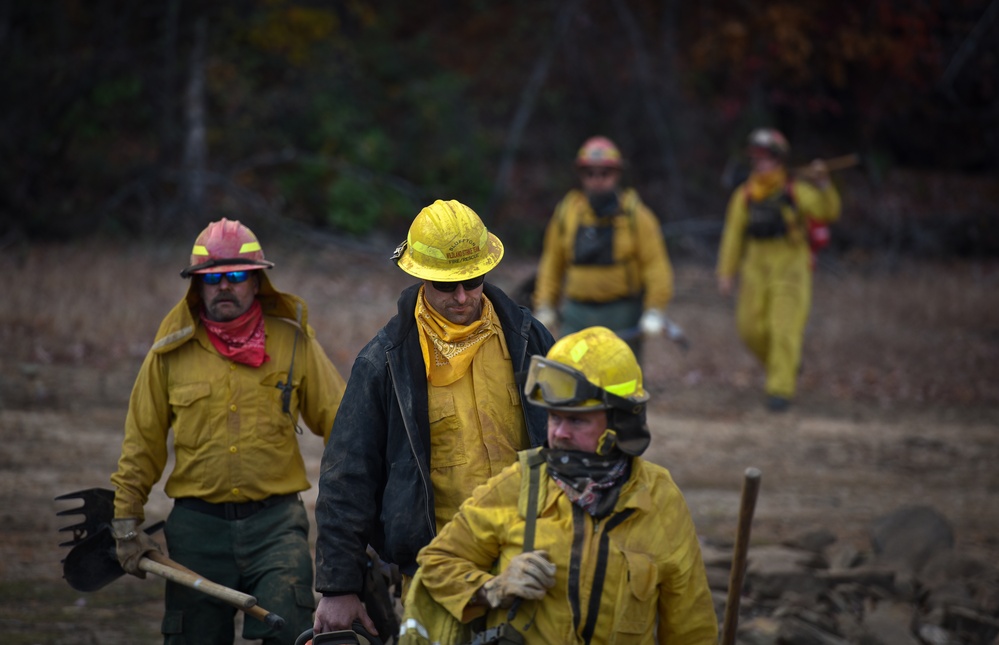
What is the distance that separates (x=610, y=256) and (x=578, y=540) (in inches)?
222

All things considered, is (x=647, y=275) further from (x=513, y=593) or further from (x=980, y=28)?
(x=980, y=28)

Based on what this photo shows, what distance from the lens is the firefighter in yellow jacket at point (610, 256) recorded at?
8.78 m

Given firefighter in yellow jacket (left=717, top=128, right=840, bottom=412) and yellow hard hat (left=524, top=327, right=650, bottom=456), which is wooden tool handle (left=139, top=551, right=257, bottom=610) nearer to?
yellow hard hat (left=524, top=327, right=650, bottom=456)

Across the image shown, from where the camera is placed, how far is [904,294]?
→ 1561 centimetres

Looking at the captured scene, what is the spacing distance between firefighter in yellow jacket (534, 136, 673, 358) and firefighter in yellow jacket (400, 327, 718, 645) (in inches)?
210

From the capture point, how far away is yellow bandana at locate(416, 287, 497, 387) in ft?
13.1

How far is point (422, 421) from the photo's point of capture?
154 inches

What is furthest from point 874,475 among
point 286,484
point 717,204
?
point 717,204

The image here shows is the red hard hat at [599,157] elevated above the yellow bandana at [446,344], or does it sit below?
above

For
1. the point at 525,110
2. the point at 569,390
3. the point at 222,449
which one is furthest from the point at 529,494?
the point at 525,110

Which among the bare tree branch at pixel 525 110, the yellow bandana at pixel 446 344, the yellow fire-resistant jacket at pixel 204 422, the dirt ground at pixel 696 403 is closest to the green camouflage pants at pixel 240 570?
the yellow fire-resistant jacket at pixel 204 422

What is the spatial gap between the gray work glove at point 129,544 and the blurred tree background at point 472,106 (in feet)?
36.8

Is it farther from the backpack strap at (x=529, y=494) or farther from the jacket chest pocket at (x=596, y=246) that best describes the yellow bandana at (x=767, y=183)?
the backpack strap at (x=529, y=494)

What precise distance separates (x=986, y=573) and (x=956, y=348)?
23.7ft
